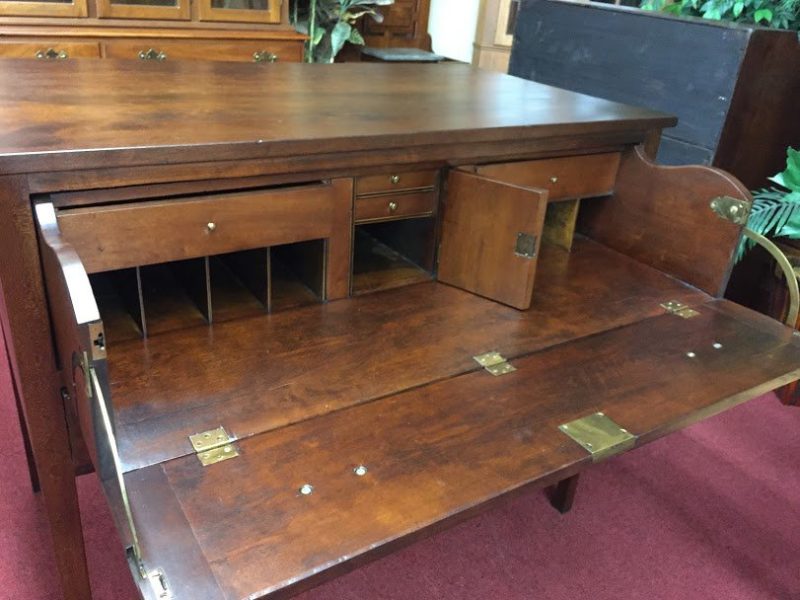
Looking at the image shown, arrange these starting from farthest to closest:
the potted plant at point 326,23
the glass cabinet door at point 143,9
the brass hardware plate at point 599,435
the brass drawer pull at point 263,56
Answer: the potted plant at point 326,23, the brass drawer pull at point 263,56, the glass cabinet door at point 143,9, the brass hardware plate at point 599,435

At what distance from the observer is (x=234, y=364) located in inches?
41.1

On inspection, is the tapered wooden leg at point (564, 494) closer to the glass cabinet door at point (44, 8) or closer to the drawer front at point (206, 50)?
the drawer front at point (206, 50)

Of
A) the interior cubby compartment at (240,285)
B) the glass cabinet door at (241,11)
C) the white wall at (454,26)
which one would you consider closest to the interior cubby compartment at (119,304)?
the interior cubby compartment at (240,285)

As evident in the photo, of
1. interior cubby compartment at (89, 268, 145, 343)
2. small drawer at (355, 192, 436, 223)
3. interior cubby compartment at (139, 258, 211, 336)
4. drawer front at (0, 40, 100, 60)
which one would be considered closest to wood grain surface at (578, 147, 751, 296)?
small drawer at (355, 192, 436, 223)

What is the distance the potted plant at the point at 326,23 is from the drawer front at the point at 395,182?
6.84 ft

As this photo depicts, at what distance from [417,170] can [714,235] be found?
1.95 feet

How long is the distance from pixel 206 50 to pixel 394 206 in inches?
75.0

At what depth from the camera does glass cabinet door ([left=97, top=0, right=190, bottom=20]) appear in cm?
256

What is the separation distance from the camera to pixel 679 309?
52.2 inches

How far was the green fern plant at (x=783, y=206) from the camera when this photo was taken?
2.00 meters

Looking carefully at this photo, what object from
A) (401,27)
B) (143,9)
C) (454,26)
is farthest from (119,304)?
(454,26)

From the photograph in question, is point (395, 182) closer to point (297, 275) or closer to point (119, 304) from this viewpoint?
point (297, 275)

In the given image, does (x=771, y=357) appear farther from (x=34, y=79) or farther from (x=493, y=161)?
(x=34, y=79)

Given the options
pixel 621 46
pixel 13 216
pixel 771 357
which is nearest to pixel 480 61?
pixel 621 46
